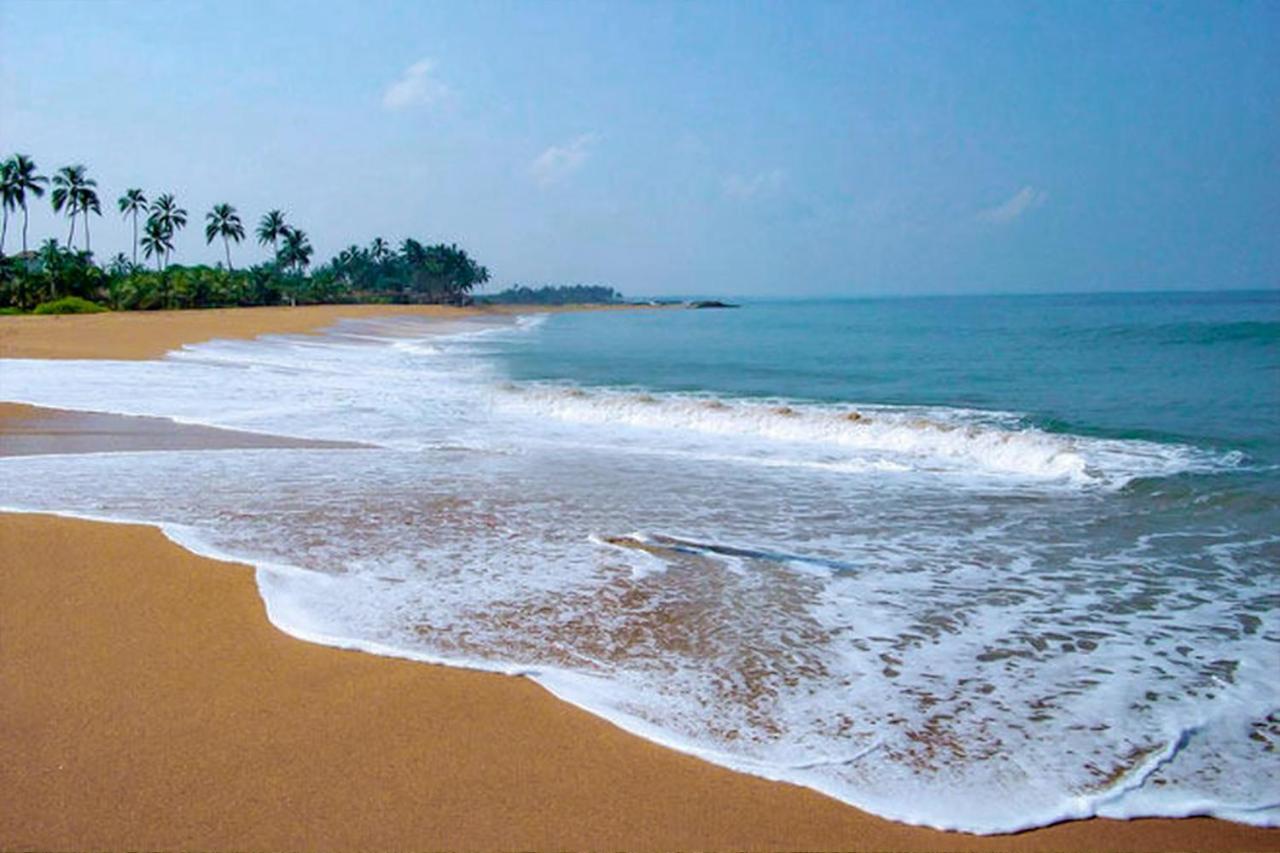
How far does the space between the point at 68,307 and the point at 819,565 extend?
52.0m

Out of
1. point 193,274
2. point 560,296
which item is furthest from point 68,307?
point 560,296

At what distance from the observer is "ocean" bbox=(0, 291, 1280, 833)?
11.3ft

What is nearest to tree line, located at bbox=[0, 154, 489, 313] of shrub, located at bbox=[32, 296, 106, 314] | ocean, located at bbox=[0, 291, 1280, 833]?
shrub, located at bbox=[32, 296, 106, 314]

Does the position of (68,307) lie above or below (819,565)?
above

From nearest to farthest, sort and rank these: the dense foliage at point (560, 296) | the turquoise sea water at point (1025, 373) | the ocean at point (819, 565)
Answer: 1. the ocean at point (819, 565)
2. the turquoise sea water at point (1025, 373)
3. the dense foliage at point (560, 296)

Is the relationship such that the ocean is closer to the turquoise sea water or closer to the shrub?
the turquoise sea water

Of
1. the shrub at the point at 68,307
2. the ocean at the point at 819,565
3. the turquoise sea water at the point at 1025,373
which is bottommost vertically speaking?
the ocean at the point at 819,565

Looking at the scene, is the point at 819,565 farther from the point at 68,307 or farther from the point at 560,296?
the point at 560,296

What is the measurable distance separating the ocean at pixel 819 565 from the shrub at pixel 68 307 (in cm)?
3780

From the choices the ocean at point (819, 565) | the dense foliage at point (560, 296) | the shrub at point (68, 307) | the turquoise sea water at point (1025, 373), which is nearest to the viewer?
the ocean at point (819, 565)

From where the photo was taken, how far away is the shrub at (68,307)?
46781mm

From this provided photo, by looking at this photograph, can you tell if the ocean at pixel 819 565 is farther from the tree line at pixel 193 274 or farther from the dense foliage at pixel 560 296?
the dense foliage at pixel 560 296

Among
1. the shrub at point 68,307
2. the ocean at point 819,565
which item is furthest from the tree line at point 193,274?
the ocean at point 819,565

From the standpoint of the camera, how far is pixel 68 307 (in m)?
47.6
